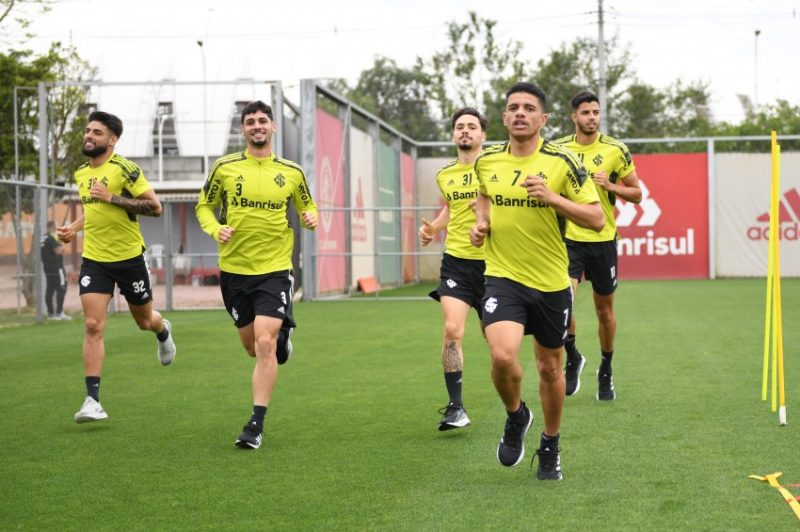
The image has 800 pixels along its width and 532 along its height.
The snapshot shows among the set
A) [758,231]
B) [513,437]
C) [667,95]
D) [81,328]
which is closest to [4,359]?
[81,328]

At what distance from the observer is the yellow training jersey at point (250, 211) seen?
312 inches

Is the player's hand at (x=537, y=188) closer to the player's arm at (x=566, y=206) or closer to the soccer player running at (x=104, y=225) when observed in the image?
the player's arm at (x=566, y=206)

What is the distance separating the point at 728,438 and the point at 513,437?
70.1 inches

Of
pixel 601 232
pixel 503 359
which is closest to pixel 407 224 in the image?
pixel 601 232

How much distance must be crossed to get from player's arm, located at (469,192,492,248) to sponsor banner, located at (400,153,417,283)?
92.2 feet

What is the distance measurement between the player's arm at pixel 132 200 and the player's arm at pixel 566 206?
3931 mm

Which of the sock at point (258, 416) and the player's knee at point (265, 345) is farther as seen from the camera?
the player's knee at point (265, 345)

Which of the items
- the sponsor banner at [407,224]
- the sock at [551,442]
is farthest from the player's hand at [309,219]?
the sponsor banner at [407,224]

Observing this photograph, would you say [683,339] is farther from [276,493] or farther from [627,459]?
[276,493]

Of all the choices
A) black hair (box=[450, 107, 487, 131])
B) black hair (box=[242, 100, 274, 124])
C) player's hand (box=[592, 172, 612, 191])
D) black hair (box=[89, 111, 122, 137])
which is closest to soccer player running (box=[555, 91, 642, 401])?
player's hand (box=[592, 172, 612, 191])

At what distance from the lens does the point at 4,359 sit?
45.1 feet

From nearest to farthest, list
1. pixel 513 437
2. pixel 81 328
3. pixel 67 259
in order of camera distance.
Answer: pixel 513 437, pixel 81 328, pixel 67 259

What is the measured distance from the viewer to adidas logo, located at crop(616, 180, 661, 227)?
1369 inches

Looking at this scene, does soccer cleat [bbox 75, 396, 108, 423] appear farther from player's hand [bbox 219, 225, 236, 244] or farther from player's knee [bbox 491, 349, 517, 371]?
player's knee [bbox 491, 349, 517, 371]
